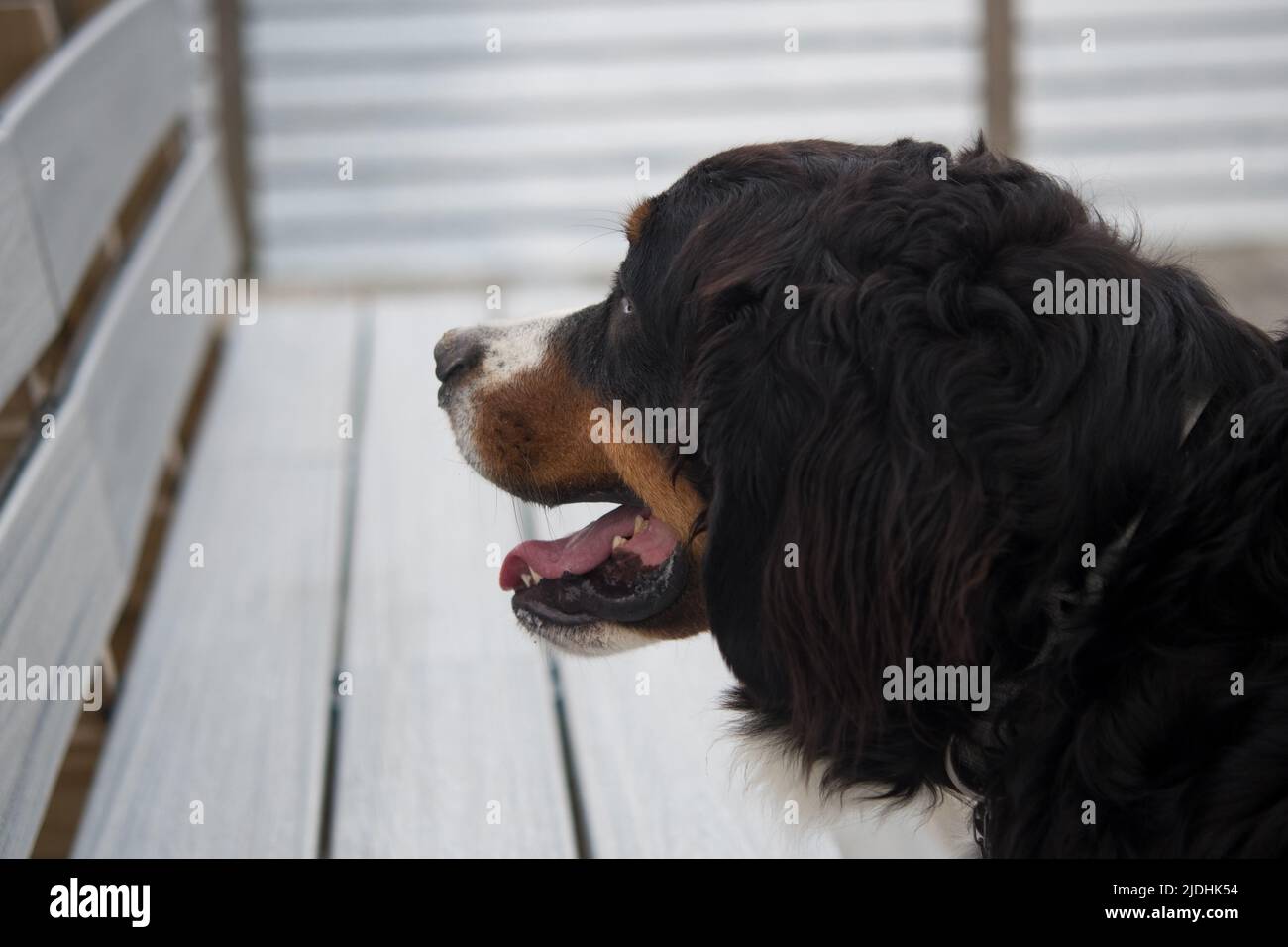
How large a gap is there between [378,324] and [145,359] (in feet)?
4.42

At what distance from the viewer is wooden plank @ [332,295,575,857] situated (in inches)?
85.5

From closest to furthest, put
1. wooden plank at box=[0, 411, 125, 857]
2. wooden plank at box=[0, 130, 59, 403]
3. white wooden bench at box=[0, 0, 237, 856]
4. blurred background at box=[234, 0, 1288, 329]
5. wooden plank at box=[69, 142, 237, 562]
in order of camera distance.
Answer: wooden plank at box=[0, 411, 125, 857]
white wooden bench at box=[0, 0, 237, 856]
wooden plank at box=[0, 130, 59, 403]
wooden plank at box=[69, 142, 237, 562]
blurred background at box=[234, 0, 1288, 329]

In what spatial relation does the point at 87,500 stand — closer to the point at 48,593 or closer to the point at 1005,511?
the point at 48,593

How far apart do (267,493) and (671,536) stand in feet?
5.10

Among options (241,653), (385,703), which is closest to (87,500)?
(241,653)

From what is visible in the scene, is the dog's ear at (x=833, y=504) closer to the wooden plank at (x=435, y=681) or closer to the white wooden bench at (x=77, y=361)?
the wooden plank at (x=435, y=681)

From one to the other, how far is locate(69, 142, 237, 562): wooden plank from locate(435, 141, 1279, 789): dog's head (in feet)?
3.68

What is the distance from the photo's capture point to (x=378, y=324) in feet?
14.2

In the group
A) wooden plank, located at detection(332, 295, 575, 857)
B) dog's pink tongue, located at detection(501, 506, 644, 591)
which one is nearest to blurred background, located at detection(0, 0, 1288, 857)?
wooden plank, located at detection(332, 295, 575, 857)

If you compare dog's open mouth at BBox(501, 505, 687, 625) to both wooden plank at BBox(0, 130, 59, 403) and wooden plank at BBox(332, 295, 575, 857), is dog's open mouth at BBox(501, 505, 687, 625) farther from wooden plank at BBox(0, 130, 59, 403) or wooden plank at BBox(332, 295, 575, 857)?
wooden plank at BBox(0, 130, 59, 403)

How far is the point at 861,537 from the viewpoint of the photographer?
61.6 inches

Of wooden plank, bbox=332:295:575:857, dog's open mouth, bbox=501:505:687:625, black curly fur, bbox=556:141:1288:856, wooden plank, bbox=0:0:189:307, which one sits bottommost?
wooden plank, bbox=332:295:575:857

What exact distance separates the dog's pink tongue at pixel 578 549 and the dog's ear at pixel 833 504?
39 centimetres
